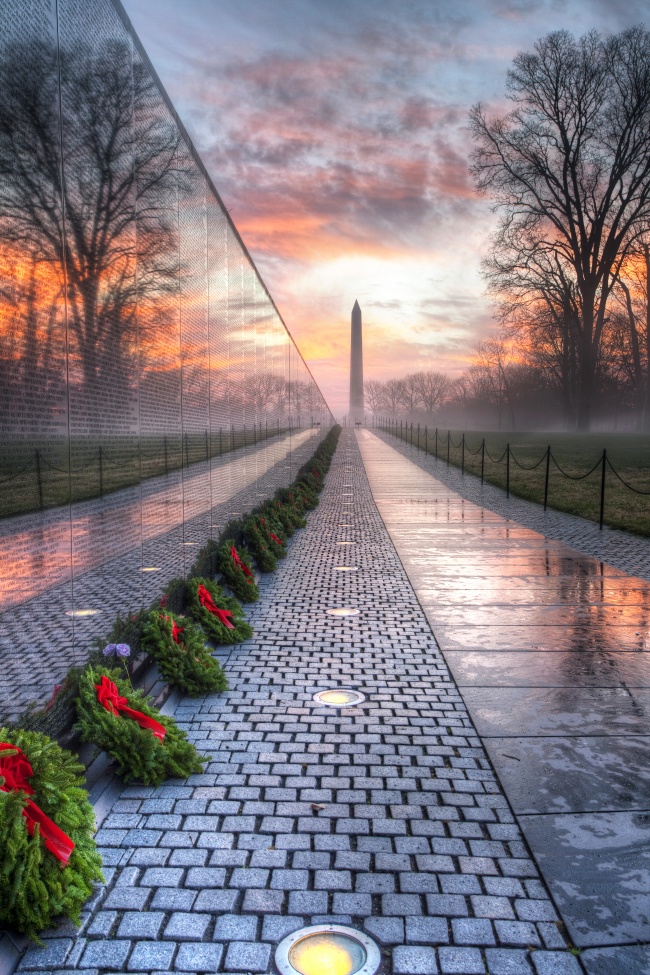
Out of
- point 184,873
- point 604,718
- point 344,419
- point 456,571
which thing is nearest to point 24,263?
point 184,873

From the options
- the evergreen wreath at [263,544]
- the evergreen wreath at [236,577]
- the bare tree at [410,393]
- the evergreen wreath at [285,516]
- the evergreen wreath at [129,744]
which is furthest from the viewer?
the bare tree at [410,393]

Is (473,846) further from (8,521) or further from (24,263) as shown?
(24,263)

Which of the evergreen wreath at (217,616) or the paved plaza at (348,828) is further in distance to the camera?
the evergreen wreath at (217,616)

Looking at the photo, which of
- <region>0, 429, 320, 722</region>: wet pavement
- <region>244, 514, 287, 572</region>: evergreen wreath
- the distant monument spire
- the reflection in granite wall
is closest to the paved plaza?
<region>0, 429, 320, 722</region>: wet pavement

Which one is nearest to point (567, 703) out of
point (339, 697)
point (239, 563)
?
point (339, 697)

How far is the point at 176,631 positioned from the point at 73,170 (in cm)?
259

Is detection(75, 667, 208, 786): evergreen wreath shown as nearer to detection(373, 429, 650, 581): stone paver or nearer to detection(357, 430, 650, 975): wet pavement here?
detection(357, 430, 650, 975): wet pavement

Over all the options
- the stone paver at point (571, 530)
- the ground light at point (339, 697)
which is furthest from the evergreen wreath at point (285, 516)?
the ground light at point (339, 697)

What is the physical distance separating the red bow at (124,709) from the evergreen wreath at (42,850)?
0.64 m

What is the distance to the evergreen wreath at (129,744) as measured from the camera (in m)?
3.23

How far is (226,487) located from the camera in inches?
315

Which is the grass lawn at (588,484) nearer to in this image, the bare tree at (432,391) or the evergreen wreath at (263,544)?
the evergreen wreath at (263,544)

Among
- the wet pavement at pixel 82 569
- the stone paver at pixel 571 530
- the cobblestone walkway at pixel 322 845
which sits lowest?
the stone paver at pixel 571 530

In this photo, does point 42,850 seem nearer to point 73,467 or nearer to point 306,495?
point 73,467
